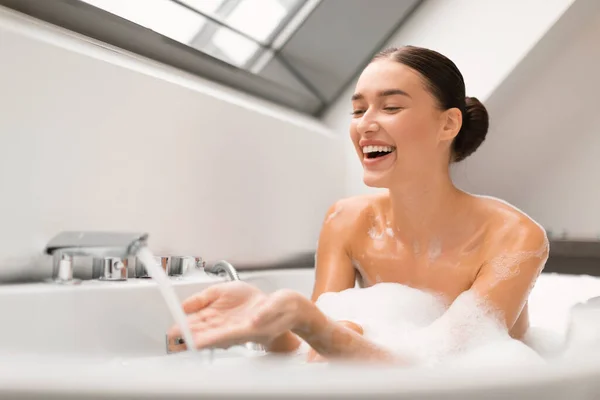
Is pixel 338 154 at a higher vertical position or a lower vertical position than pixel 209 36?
lower

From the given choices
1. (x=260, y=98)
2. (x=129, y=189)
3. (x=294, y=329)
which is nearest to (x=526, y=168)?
(x=260, y=98)

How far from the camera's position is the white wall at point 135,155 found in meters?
1.03

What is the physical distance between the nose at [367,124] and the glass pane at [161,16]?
2.01 ft

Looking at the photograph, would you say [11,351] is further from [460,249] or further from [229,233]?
[460,249]

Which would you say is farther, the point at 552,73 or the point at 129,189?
the point at 552,73

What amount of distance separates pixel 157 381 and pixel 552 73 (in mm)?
2099

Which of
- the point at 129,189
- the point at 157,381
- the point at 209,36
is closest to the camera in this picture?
the point at 157,381

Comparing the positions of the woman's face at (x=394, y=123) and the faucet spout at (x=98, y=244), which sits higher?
the woman's face at (x=394, y=123)

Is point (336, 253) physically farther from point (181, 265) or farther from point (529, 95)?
point (529, 95)

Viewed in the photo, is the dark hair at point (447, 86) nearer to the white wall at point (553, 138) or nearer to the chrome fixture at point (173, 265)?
the chrome fixture at point (173, 265)

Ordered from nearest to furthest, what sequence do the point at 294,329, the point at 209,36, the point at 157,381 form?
the point at 157,381 < the point at 294,329 < the point at 209,36

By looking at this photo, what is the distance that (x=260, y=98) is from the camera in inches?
80.5

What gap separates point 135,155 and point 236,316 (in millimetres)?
555

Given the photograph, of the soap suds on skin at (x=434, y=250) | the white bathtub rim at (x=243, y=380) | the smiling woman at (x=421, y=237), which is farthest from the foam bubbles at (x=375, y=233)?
the white bathtub rim at (x=243, y=380)
